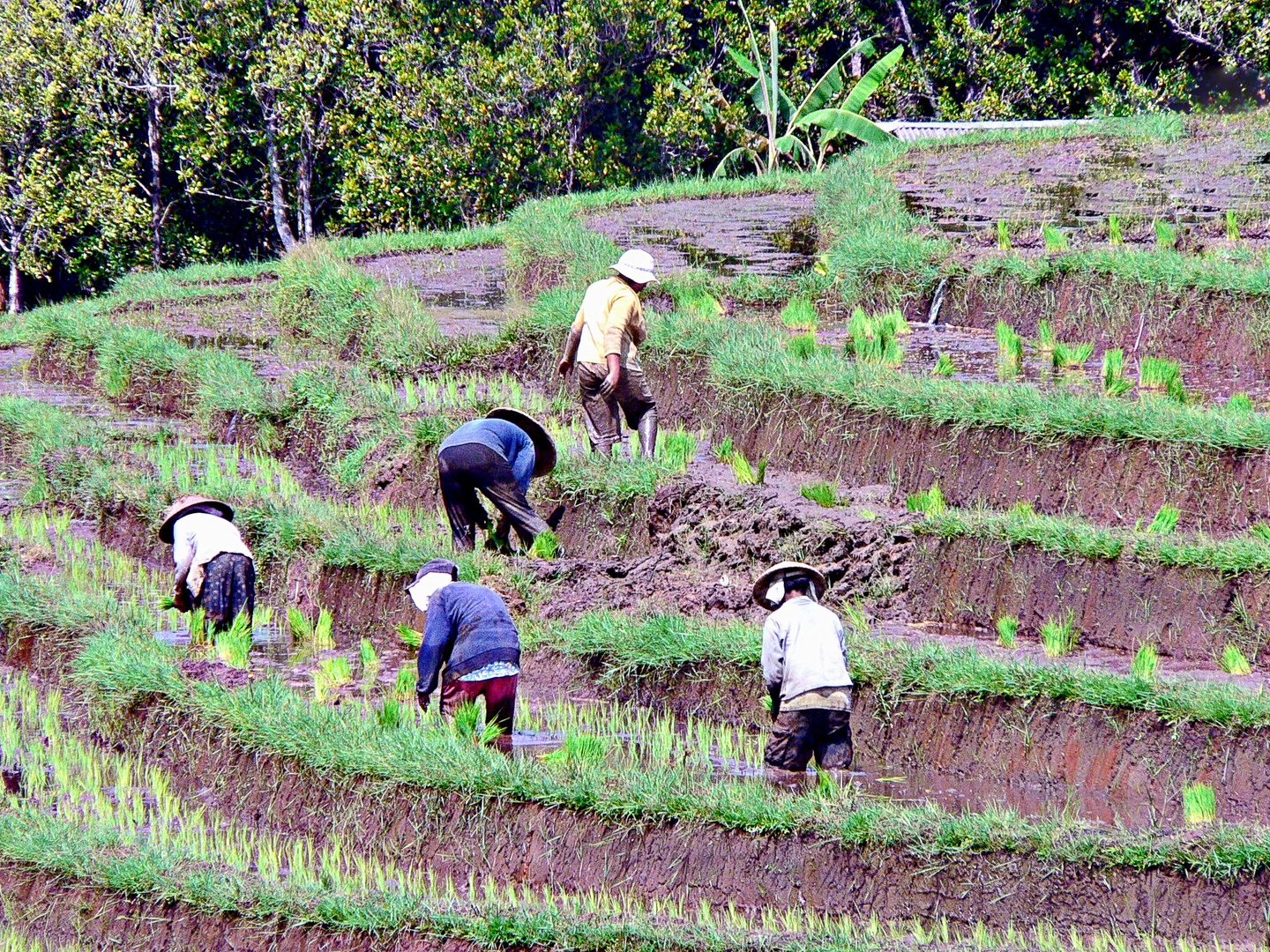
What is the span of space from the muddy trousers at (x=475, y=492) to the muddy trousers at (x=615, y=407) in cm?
85

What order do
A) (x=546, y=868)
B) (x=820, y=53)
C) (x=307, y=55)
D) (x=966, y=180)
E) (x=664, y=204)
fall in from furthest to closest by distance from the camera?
(x=820, y=53), (x=307, y=55), (x=664, y=204), (x=966, y=180), (x=546, y=868)

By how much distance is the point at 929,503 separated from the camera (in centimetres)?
906

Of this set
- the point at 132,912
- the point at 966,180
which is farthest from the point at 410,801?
the point at 966,180

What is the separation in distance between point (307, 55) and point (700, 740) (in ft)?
52.8

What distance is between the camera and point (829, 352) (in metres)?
11.5

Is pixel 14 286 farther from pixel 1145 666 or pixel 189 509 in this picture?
pixel 1145 666

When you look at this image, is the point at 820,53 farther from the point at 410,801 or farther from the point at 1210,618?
the point at 410,801

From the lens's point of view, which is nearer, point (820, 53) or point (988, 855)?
point (988, 855)

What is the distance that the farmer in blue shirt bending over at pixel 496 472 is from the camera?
885cm

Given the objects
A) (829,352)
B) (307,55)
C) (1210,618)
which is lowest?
(1210,618)

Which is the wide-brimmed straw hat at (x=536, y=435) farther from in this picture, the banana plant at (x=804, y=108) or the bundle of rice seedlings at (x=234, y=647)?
the banana plant at (x=804, y=108)

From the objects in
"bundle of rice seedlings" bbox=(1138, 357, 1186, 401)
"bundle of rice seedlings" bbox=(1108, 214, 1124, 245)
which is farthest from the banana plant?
"bundle of rice seedlings" bbox=(1138, 357, 1186, 401)

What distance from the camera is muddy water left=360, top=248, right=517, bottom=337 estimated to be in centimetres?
1451

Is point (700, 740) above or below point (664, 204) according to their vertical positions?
below
